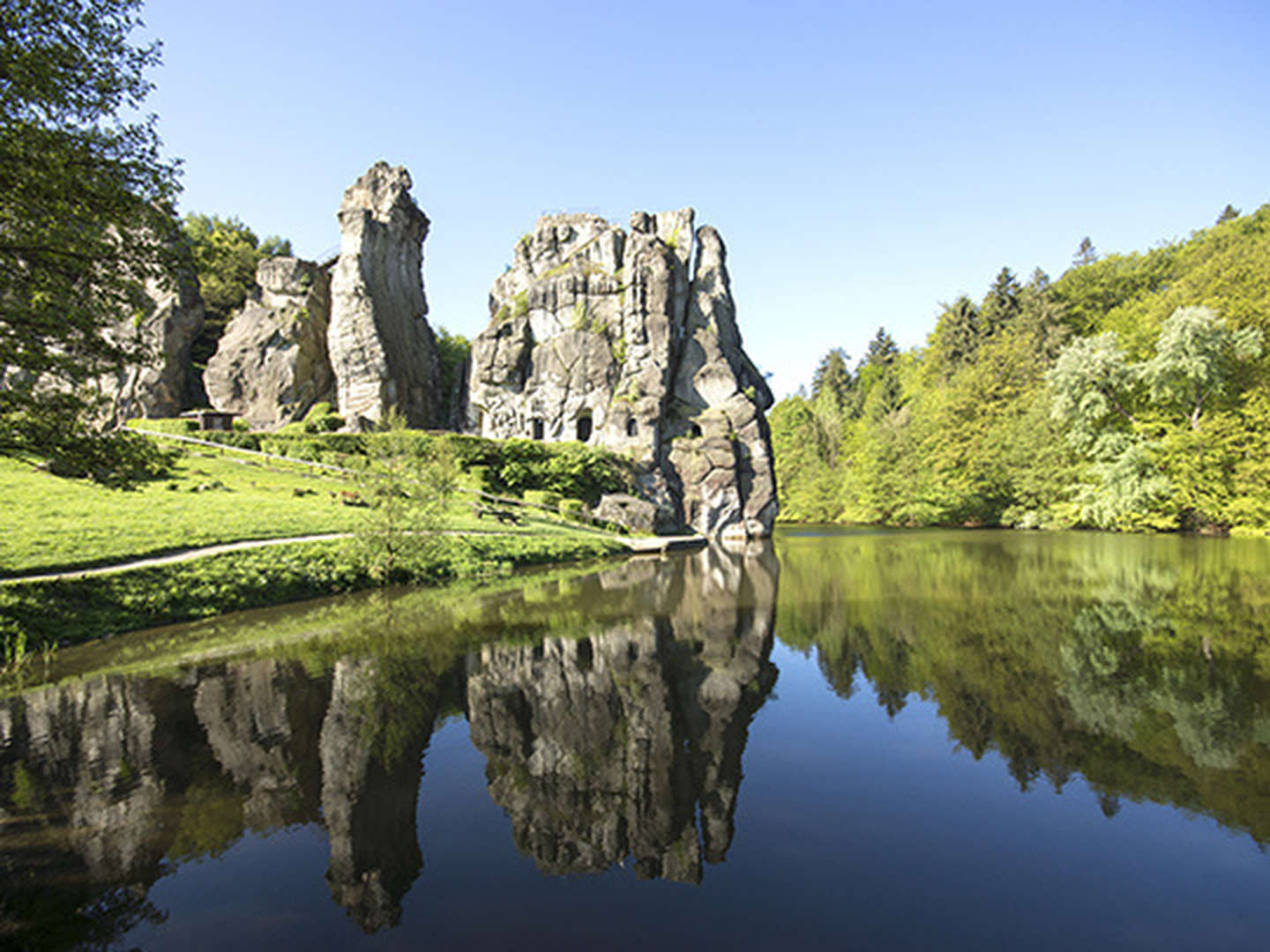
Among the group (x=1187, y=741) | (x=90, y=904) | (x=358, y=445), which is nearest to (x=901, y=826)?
(x=1187, y=741)

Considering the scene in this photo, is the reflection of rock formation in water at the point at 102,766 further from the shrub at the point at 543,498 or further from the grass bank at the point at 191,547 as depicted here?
the shrub at the point at 543,498

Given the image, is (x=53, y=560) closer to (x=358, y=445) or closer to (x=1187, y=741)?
(x=1187, y=741)

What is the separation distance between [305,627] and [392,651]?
370 centimetres

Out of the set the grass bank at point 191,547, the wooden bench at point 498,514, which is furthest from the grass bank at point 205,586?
the wooden bench at point 498,514

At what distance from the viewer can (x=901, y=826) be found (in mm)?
5633

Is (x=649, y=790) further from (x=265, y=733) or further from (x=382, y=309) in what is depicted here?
(x=382, y=309)

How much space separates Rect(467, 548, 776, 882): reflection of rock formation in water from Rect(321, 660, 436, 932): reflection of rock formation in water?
3.07 feet

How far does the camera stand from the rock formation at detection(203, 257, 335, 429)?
47.8m

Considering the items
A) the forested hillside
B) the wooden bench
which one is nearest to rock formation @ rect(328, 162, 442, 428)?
the wooden bench

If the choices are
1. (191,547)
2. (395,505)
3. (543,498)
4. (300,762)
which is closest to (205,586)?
(191,547)

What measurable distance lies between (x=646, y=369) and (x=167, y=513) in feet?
110

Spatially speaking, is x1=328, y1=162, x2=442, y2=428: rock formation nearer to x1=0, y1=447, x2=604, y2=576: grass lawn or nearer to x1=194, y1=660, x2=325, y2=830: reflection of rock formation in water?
x1=0, y1=447, x2=604, y2=576: grass lawn

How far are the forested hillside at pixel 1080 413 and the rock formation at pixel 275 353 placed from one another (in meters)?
51.3

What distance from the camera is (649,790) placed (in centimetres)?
632
